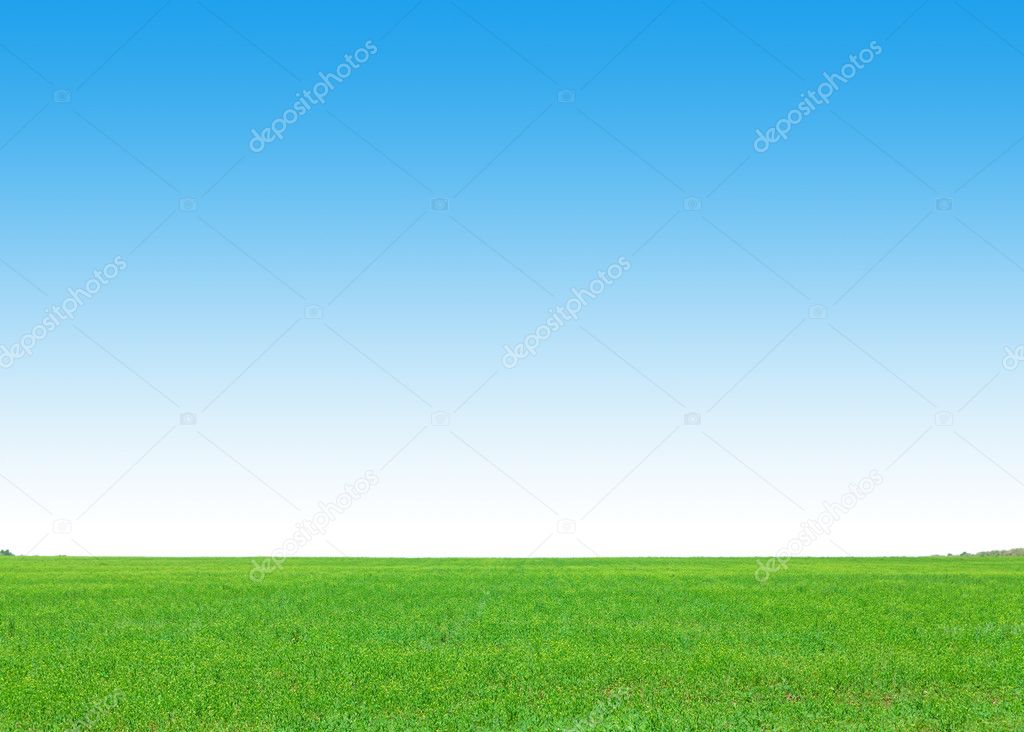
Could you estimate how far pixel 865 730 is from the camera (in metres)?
11.3

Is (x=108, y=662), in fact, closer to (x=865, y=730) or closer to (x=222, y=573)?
(x=865, y=730)

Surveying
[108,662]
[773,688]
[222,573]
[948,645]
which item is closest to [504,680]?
[773,688]

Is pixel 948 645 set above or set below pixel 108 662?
above

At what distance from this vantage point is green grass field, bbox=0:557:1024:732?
39.6ft

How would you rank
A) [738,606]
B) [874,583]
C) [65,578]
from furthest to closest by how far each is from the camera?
1. [65,578]
2. [874,583]
3. [738,606]

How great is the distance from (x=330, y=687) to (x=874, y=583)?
22.5 meters

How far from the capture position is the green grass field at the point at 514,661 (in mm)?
12062

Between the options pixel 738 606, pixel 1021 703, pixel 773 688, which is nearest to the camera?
pixel 1021 703

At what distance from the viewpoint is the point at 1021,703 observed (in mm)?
12617

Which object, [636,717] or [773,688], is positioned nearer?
[636,717]

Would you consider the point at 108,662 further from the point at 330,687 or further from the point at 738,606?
the point at 738,606

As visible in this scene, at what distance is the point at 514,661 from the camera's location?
14.8m

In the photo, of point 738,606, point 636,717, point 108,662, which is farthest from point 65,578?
point 636,717

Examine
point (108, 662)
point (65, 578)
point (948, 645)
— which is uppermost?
point (65, 578)
